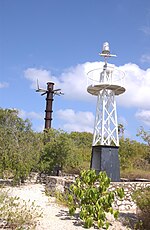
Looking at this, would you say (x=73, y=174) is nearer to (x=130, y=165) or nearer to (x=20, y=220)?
(x=130, y=165)

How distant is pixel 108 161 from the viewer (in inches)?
554

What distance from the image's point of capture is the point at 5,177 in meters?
14.4

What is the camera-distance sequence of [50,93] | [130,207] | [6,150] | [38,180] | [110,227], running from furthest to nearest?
[50,93] → [38,180] → [6,150] → [130,207] → [110,227]

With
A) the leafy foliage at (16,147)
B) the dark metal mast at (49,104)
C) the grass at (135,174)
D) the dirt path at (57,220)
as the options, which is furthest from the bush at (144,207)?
the dark metal mast at (49,104)

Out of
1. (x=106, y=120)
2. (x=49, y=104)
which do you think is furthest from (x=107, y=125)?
(x=49, y=104)

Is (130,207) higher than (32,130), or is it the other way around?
(32,130)

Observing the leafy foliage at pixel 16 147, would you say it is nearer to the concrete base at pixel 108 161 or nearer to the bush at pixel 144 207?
the concrete base at pixel 108 161

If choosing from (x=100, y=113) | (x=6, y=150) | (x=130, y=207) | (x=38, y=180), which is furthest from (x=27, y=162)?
(x=130, y=207)

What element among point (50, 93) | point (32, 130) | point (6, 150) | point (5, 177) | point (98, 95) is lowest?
point (5, 177)

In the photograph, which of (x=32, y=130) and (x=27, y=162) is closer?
(x=27, y=162)

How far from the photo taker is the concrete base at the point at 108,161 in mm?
14008

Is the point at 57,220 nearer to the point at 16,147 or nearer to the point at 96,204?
the point at 96,204

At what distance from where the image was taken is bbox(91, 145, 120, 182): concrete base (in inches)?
551

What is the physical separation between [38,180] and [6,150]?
11.1 feet
